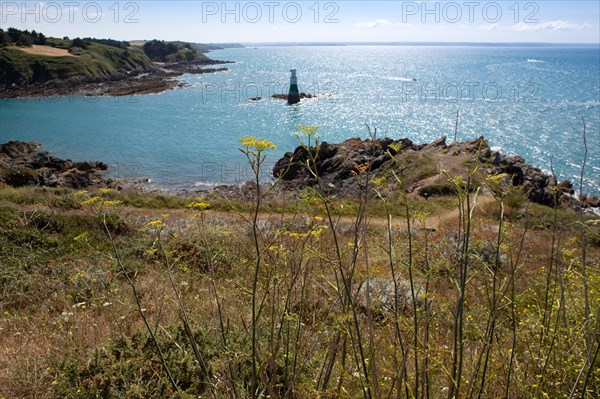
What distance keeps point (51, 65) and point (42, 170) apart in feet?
176

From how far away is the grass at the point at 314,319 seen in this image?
6.15 feet

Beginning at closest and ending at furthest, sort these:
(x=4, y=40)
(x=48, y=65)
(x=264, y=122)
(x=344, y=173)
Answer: (x=344, y=173)
(x=264, y=122)
(x=48, y=65)
(x=4, y=40)

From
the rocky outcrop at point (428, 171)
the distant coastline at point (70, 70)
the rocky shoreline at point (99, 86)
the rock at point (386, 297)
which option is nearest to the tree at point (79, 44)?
the distant coastline at point (70, 70)

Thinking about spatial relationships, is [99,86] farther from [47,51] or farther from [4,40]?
[4,40]

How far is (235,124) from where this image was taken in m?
46.8

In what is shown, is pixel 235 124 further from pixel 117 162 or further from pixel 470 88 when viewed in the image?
pixel 470 88

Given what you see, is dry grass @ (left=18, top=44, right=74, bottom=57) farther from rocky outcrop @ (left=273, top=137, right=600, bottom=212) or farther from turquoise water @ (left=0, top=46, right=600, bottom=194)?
rocky outcrop @ (left=273, top=137, right=600, bottom=212)

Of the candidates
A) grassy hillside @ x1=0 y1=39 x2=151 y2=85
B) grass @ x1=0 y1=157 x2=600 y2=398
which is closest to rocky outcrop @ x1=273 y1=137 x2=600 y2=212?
grass @ x1=0 y1=157 x2=600 y2=398

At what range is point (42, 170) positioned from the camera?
2786 cm

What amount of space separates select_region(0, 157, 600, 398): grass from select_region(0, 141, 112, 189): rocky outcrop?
19.5 meters

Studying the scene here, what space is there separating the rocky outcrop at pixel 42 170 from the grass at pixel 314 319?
64.0ft

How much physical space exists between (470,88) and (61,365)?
269 feet

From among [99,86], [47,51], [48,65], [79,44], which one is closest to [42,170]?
[99,86]

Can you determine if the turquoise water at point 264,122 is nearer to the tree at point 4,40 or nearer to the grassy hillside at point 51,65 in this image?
the grassy hillside at point 51,65
